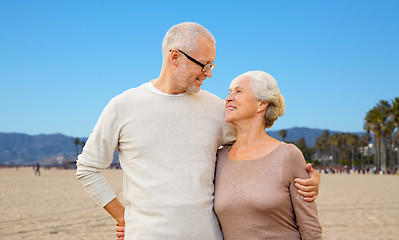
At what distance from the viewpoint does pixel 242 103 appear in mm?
2902

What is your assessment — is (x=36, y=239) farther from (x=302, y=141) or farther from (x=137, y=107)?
(x=302, y=141)

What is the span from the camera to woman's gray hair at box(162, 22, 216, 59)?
2.91 metres

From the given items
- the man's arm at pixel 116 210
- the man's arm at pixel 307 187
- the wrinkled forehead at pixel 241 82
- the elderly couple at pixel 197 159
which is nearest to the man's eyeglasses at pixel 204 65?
the elderly couple at pixel 197 159

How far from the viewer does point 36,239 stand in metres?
10.1

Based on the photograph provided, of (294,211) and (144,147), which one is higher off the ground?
(144,147)

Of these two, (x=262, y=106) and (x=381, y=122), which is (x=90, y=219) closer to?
(x=262, y=106)

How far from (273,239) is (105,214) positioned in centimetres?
1240

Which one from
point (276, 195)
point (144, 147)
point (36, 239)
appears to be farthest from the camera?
point (36, 239)

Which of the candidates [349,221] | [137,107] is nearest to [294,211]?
[137,107]

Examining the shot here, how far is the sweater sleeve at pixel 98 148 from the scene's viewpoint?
291 centimetres

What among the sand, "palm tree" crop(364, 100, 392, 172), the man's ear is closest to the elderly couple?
the man's ear

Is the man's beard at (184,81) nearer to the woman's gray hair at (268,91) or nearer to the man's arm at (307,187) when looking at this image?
the woman's gray hair at (268,91)

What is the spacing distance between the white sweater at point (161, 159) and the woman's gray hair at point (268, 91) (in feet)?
1.15

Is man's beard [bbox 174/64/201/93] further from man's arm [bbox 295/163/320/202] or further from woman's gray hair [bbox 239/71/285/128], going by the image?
man's arm [bbox 295/163/320/202]
